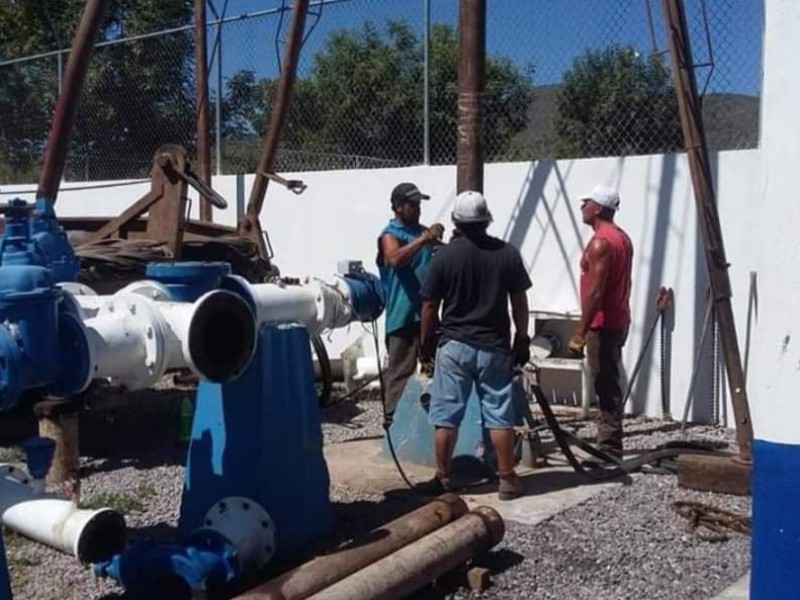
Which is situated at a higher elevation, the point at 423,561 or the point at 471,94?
the point at 471,94

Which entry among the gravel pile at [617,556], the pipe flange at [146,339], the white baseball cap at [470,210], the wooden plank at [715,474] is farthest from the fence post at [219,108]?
the pipe flange at [146,339]

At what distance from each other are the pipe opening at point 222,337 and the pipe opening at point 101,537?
636mm

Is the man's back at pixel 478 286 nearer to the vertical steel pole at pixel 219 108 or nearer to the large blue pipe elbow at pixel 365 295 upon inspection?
the large blue pipe elbow at pixel 365 295

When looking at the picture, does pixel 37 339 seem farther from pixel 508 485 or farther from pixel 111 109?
pixel 111 109

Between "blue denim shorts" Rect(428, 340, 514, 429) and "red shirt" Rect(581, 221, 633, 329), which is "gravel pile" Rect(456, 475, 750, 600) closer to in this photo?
"blue denim shorts" Rect(428, 340, 514, 429)

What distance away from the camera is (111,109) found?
48.1ft

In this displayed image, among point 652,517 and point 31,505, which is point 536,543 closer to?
point 652,517

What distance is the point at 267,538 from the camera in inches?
188

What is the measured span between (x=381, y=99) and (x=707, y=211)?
578cm

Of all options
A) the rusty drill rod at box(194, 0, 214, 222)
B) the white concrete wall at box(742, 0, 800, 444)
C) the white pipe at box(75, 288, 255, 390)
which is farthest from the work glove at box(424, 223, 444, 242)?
the rusty drill rod at box(194, 0, 214, 222)

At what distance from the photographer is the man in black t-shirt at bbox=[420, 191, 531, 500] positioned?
5973mm

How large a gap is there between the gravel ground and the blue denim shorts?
0.52 m

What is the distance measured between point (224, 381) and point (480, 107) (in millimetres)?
3426

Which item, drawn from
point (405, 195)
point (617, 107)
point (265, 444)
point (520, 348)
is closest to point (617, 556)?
point (520, 348)
